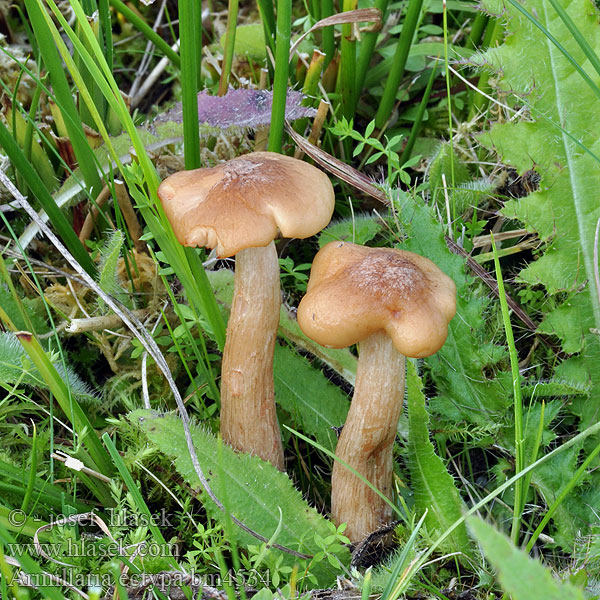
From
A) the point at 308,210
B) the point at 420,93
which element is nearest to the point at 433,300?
the point at 308,210

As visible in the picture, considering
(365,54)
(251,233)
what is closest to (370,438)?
(251,233)

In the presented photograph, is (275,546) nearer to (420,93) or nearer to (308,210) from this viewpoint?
(308,210)

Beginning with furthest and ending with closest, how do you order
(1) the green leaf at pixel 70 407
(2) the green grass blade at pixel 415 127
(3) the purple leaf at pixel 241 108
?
1. (2) the green grass blade at pixel 415 127
2. (3) the purple leaf at pixel 241 108
3. (1) the green leaf at pixel 70 407

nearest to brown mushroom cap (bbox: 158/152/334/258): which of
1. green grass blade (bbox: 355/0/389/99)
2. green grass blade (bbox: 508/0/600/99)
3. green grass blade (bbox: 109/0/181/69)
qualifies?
green grass blade (bbox: 508/0/600/99)

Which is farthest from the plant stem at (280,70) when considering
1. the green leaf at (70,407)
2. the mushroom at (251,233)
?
the green leaf at (70,407)

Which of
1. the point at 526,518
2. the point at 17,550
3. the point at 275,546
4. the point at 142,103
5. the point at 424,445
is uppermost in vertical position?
the point at 142,103

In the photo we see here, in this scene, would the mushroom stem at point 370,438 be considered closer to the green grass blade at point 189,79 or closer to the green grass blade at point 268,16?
the green grass blade at point 189,79

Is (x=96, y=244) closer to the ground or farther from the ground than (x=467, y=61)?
closer to the ground

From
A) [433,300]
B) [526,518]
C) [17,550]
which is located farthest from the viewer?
[526,518]
